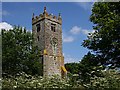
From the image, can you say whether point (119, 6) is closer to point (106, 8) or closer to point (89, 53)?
point (106, 8)

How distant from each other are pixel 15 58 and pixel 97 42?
19286 mm

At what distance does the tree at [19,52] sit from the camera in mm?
30203

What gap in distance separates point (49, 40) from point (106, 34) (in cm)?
3460

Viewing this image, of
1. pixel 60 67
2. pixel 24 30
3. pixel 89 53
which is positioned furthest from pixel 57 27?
pixel 89 53

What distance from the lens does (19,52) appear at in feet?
102

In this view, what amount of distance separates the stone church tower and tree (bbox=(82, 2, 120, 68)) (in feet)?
104

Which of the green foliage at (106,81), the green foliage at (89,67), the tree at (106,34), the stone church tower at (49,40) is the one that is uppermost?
the stone church tower at (49,40)

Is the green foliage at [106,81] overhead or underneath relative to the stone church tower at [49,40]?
underneath

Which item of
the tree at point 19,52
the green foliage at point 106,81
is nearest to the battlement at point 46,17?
the tree at point 19,52

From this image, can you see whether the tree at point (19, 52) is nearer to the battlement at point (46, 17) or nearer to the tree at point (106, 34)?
the battlement at point (46, 17)

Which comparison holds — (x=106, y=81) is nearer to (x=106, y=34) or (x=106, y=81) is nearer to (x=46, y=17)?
(x=106, y=34)

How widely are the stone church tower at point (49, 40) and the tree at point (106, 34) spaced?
3157cm

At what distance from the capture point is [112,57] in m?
12.6

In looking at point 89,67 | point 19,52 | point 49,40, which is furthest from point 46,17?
point 89,67
